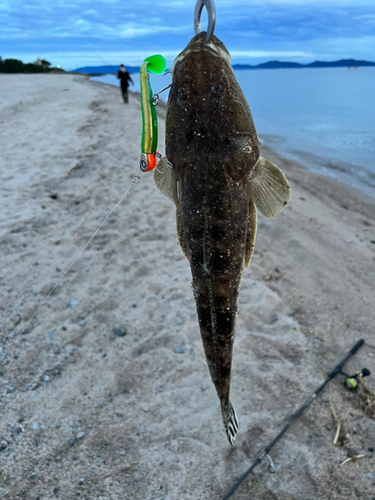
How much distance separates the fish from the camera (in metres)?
1.76

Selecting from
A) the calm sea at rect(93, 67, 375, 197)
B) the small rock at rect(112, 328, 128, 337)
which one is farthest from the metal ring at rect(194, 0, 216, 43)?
the calm sea at rect(93, 67, 375, 197)

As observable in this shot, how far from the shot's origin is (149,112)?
2.04m

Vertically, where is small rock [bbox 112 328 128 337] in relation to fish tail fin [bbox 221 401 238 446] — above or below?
below

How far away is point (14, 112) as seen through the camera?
16.2 m

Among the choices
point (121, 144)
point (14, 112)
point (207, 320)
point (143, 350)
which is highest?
point (14, 112)

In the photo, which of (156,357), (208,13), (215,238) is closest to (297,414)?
(156,357)

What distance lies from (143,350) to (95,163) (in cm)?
708

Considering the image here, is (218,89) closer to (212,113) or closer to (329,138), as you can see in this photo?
(212,113)

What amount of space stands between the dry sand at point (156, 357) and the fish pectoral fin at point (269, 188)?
2683 millimetres

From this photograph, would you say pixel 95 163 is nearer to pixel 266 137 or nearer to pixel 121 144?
pixel 121 144

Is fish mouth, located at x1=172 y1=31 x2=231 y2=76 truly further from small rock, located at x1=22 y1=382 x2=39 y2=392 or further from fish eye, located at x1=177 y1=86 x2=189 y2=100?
small rock, located at x1=22 y1=382 x2=39 y2=392

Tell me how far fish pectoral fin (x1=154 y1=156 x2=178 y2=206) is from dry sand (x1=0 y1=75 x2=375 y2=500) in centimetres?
268

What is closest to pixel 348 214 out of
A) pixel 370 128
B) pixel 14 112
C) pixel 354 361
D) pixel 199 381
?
pixel 354 361

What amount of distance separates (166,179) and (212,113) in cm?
52
